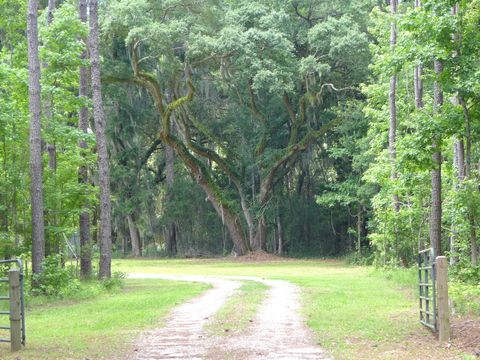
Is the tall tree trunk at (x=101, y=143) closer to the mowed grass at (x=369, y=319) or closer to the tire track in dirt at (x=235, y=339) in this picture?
the mowed grass at (x=369, y=319)

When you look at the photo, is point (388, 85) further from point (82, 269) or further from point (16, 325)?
point (16, 325)

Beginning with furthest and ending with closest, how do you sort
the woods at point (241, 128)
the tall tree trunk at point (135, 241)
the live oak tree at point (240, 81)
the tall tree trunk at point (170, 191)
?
the tall tree trunk at point (135, 241) → the tall tree trunk at point (170, 191) → the live oak tree at point (240, 81) → the woods at point (241, 128)

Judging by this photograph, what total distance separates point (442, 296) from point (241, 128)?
3184 cm

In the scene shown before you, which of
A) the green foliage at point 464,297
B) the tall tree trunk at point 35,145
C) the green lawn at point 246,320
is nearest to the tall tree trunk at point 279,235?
the green lawn at point 246,320

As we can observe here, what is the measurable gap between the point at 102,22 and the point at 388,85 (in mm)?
13755

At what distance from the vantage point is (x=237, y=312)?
1323cm

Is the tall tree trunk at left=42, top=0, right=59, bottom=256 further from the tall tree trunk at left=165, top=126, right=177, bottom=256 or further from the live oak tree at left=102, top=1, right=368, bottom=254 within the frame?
the tall tree trunk at left=165, top=126, right=177, bottom=256

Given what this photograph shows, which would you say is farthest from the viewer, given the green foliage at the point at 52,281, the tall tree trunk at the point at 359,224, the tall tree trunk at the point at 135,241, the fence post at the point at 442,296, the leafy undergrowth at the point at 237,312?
the tall tree trunk at the point at 135,241

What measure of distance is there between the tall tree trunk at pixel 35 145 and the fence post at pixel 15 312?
641cm

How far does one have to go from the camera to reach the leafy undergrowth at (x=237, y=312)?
11016 millimetres

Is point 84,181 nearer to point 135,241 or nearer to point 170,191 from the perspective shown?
point 170,191

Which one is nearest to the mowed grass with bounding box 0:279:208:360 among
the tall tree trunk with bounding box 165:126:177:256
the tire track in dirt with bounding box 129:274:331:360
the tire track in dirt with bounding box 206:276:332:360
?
the tire track in dirt with bounding box 129:274:331:360

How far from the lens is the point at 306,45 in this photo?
36.0 meters

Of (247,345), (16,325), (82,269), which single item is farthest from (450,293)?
(82,269)
